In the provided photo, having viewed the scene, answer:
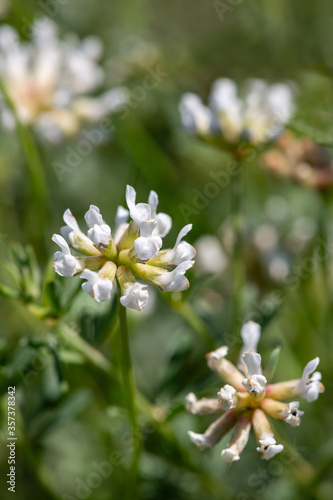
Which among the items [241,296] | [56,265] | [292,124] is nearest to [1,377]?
[56,265]

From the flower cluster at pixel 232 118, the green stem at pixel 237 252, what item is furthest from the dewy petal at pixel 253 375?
the flower cluster at pixel 232 118

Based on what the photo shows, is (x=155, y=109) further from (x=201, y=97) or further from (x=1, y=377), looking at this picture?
(x=1, y=377)

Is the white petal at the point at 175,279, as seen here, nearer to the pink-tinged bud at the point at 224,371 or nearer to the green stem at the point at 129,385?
the green stem at the point at 129,385

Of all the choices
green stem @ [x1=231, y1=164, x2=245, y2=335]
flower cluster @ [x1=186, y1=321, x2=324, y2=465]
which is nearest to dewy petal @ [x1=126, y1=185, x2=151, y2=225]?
flower cluster @ [x1=186, y1=321, x2=324, y2=465]

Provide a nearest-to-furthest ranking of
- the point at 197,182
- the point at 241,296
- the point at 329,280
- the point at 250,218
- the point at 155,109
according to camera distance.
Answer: the point at 241,296, the point at 329,280, the point at 250,218, the point at 197,182, the point at 155,109

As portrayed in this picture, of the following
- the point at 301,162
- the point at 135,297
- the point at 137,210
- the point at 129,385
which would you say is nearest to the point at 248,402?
the point at 129,385

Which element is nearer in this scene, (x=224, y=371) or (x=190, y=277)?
(x=224, y=371)

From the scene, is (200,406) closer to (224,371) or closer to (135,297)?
(224,371)
